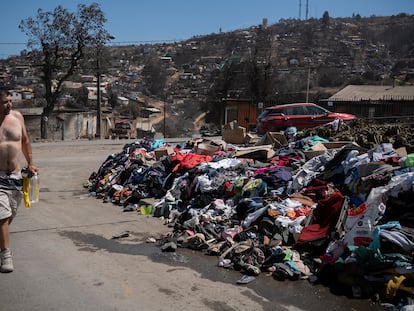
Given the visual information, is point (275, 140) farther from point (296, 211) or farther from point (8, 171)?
point (8, 171)

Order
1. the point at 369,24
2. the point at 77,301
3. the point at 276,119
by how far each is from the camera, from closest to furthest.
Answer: the point at 77,301 → the point at 276,119 → the point at 369,24

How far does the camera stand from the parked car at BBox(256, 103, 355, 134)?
20.1m

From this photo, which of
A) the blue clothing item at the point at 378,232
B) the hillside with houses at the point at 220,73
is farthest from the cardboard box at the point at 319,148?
the hillside with houses at the point at 220,73

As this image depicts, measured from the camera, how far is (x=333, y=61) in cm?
7831

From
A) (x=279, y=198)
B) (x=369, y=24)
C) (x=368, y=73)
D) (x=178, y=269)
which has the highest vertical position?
(x=369, y=24)

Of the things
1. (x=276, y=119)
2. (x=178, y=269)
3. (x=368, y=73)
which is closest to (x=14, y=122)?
(x=178, y=269)

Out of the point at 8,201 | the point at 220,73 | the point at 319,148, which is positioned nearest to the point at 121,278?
the point at 8,201

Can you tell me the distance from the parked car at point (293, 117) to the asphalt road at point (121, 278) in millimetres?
13117

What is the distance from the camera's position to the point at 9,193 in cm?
494

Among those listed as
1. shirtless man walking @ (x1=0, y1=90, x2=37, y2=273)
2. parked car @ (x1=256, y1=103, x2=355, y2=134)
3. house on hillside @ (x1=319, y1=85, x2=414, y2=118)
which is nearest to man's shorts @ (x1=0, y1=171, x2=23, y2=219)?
shirtless man walking @ (x1=0, y1=90, x2=37, y2=273)

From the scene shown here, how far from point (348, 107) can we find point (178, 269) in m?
29.8

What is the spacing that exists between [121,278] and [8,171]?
67.7 inches

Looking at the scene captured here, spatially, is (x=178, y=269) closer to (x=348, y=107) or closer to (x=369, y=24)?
(x=348, y=107)

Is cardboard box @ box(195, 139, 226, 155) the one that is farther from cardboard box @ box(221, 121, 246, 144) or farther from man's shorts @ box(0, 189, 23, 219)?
man's shorts @ box(0, 189, 23, 219)
